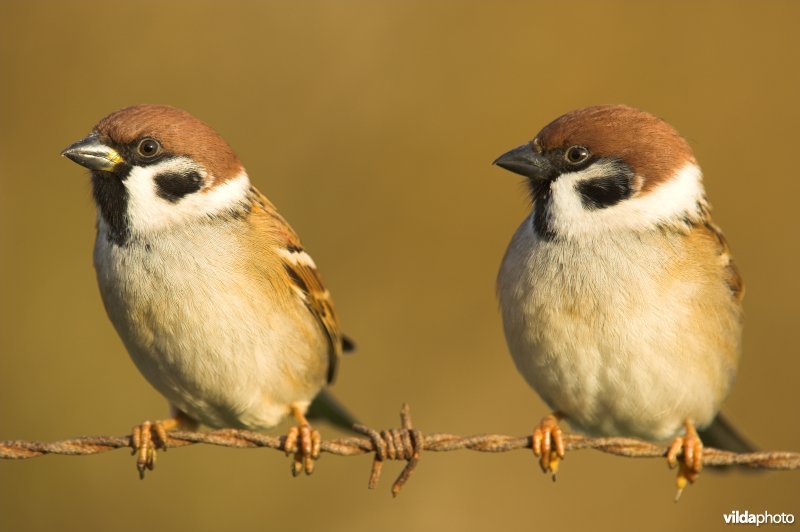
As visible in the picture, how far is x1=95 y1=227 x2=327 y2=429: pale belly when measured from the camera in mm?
3826

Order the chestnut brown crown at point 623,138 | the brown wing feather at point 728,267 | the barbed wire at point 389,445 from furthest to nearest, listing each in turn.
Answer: the brown wing feather at point 728,267
the chestnut brown crown at point 623,138
the barbed wire at point 389,445

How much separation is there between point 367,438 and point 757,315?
442cm

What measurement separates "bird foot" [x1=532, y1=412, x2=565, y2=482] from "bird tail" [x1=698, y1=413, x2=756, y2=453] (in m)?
0.90

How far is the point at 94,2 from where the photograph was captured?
7.61 metres

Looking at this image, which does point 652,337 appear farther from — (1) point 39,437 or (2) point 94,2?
(2) point 94,2

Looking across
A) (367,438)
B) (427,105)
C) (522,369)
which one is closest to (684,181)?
(522,369)

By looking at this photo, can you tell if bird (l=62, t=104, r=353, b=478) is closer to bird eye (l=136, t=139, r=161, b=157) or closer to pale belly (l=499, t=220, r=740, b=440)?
bird eye (l=136, t=139, r=161, b=157)

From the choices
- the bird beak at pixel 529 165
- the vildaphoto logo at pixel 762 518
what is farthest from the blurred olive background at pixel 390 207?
the bird beak at pixel 529 165

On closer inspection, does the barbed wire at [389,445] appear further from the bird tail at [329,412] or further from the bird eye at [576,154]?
the bird tail at [329,412]

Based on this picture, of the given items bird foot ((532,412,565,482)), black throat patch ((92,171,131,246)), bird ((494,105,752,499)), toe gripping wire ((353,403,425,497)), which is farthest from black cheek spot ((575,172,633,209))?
black throat patch ((92,171,131,246))

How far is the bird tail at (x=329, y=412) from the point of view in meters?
4.66

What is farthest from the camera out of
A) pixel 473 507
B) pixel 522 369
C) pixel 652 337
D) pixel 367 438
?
pixel 473 507

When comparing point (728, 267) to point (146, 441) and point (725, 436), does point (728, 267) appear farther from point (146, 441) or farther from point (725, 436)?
point (146, 441)

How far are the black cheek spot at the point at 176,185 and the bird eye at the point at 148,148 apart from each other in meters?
0.09
